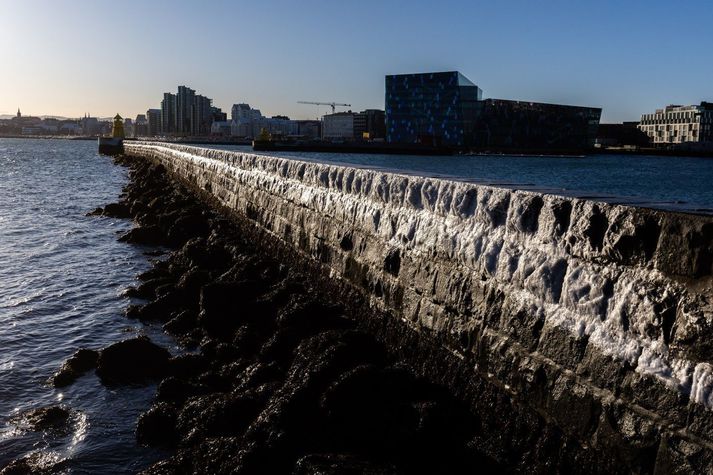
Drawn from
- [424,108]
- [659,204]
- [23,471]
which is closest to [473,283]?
[659,204]

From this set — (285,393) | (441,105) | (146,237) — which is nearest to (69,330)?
(285,393)

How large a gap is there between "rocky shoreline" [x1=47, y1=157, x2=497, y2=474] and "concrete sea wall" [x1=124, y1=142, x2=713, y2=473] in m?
0.41

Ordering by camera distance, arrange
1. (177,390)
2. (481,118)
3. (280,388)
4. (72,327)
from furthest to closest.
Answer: (481,118), (72,327), (177,390), (280,388)

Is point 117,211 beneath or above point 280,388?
beneath

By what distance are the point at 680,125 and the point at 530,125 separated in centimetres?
4695

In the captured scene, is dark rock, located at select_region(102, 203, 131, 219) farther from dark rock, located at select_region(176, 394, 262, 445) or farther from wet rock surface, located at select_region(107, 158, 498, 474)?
dark rock, located at select_region(176, 394, 262, 445)

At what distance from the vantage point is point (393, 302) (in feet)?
17.4

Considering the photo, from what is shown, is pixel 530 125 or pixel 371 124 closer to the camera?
pixel 530 125

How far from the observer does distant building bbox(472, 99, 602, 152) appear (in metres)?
117

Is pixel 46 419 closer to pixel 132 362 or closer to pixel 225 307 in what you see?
pixel 132 362

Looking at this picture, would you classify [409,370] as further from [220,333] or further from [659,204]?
[220,333]

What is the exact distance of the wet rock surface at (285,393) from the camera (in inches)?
150

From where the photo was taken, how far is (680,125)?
143 meters

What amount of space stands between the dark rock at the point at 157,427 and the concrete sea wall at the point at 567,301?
6.18ft
